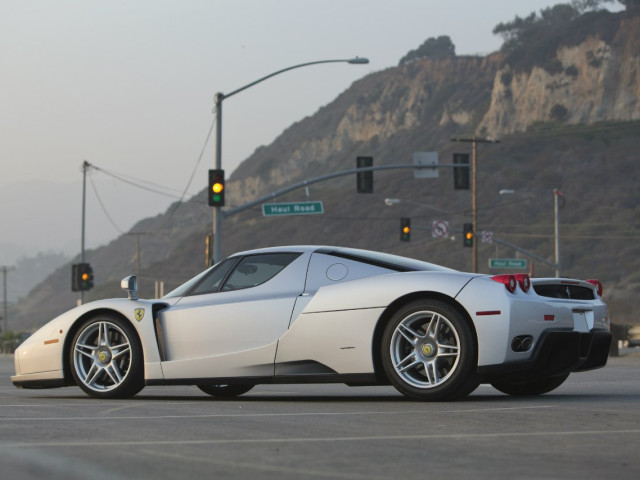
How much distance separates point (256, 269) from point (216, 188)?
18.6 metres

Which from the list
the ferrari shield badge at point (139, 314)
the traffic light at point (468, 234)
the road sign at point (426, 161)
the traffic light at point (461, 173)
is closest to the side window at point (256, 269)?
the ferrari shield badge at point (139, 314)

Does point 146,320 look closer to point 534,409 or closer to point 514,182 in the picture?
point 534,409

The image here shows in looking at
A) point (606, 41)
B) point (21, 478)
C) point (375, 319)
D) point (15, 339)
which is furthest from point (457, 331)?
point (606, 41)

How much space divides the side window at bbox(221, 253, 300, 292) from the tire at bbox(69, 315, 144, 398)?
100cm

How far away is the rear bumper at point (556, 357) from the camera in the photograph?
9234 millimetres

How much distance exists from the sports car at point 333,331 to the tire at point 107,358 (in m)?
0.01

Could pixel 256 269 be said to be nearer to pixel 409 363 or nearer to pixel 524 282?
pixel 409 363

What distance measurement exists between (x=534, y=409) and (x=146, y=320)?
3571 mm

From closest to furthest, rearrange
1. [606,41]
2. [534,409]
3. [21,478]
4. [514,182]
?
[21,478] → [534,409] → [514,182] → [606,41]

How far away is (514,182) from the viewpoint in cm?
14875

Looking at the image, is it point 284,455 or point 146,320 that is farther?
point 146,320

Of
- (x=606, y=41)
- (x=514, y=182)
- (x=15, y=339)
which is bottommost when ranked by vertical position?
(x=15, y=339)

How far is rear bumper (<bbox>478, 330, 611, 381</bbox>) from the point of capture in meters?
9.23

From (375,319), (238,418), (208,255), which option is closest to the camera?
(238,418)
